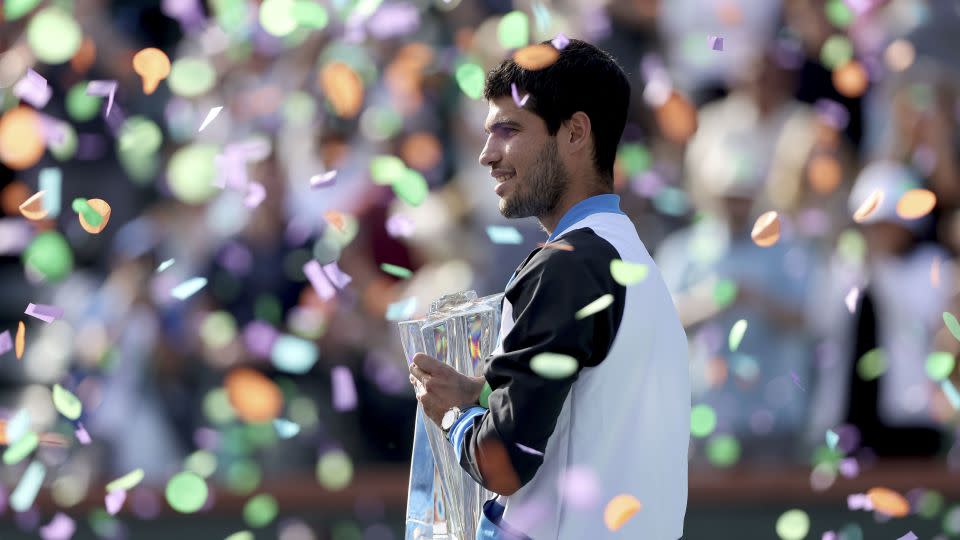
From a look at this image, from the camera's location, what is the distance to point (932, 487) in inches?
163

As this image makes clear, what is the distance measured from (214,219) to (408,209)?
0.65 metres

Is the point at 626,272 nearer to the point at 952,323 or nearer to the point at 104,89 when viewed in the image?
the point at 952,323

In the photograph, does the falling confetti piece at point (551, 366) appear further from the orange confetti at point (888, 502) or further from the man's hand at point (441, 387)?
the orange confetti at point (888, 502)

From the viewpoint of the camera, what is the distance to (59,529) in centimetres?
407

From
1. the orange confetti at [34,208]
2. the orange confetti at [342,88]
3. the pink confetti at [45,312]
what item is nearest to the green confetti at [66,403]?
the pink confetti at [45,312]

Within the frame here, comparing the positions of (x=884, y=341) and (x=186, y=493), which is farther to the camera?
(x=884, y=341)

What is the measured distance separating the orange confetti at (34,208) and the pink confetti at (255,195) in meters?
0.78

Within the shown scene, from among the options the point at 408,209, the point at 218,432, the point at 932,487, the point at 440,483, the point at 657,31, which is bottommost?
the point at 218,432

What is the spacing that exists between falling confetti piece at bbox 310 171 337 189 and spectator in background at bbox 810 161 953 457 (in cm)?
158

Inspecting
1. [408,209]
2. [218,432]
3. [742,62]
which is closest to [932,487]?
[742,62]

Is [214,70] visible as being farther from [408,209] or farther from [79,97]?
[408,209]

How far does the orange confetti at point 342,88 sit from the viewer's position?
4641mm

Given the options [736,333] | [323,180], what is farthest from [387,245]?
[736,333]

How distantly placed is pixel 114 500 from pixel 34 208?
1232mm
